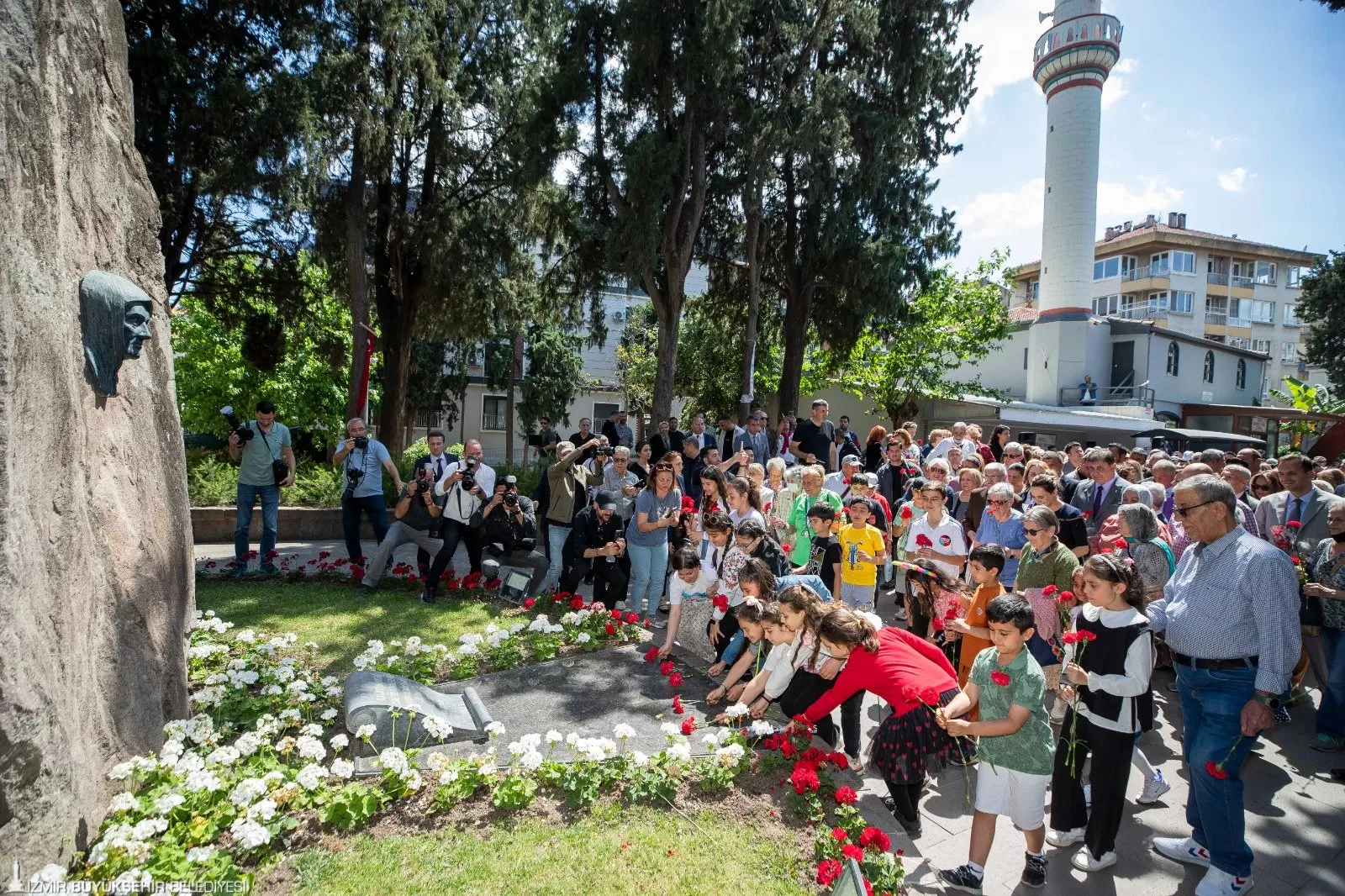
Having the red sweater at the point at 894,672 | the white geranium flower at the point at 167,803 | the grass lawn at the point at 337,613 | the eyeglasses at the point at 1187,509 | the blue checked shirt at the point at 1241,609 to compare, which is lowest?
the grass lawn at the point at 337,613

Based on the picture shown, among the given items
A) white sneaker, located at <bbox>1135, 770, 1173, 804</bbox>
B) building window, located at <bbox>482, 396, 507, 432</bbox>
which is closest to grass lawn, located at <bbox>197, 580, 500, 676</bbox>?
white sneaker, located at <bbox>1135, 770, 1173, 804</bbox>

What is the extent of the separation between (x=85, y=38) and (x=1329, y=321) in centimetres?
4303

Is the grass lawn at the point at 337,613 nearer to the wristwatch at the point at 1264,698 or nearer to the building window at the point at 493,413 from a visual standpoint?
the wristwatch at the point at 1264,698

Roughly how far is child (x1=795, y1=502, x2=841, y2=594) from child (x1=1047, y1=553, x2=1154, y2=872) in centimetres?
246

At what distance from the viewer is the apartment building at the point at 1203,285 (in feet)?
140

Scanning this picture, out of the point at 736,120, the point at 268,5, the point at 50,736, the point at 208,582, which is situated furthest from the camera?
the point at 736,120

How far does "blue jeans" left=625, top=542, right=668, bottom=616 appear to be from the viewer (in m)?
7.92

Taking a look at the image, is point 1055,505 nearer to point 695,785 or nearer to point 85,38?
point 695,785

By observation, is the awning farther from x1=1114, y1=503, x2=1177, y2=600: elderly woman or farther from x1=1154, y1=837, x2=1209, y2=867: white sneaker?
x1=1154, y1=837, x2=1209, y2=867: white sneaker

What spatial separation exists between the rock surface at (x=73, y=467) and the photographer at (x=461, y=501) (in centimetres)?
327

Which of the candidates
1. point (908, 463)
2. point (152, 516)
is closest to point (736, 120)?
point (908, 463)

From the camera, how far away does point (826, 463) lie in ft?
42.4

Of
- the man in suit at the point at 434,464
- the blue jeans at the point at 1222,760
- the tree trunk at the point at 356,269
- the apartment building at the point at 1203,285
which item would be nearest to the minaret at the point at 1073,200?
the apartment building at the point at 1203,285

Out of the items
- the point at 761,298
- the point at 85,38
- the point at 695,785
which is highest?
the point at 761,298
